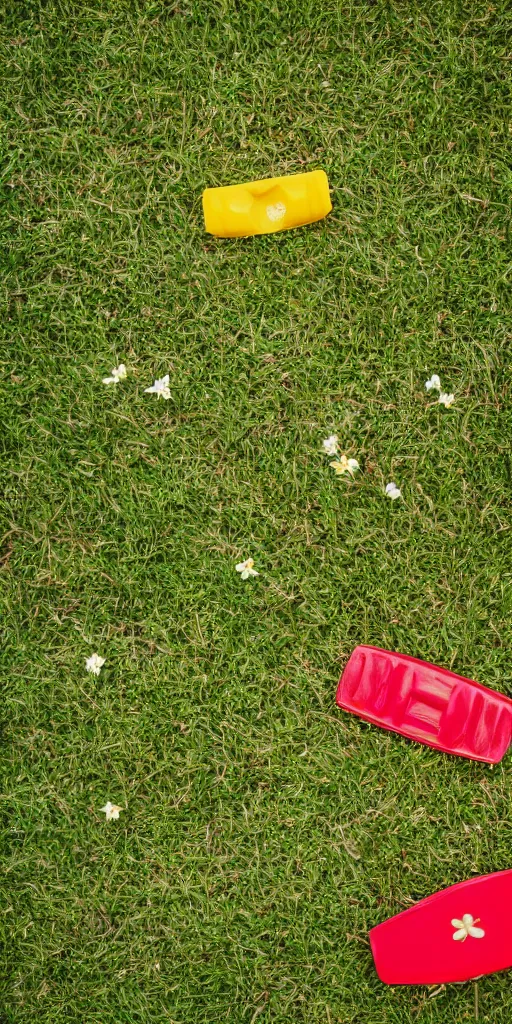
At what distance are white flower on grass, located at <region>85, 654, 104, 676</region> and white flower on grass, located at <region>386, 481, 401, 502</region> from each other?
1010 millimetres

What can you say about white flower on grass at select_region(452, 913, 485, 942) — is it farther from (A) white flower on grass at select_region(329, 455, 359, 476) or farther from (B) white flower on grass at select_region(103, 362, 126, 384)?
(B) white flower on grass at select_region(103, 362, 126, 384)

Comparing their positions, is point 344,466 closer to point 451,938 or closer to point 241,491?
point 241,491

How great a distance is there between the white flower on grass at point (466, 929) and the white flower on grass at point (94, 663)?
4.14 ft

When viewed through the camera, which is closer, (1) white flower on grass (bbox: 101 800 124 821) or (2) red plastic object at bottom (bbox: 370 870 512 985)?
(2) red plastic object at bottom (bbox: 370 870 512 985)

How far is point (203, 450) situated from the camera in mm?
2068

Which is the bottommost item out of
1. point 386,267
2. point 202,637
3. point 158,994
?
point 158,994

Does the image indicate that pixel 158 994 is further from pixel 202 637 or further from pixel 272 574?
pixel 272 574

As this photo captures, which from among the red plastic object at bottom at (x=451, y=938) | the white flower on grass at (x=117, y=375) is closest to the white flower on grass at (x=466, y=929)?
the red plastic object at bottom at (x=451, y=938)

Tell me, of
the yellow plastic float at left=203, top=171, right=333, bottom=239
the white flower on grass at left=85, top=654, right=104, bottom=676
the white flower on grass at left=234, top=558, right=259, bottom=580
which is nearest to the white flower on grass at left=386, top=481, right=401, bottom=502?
the white flower on grass at left=234, top=558, right=259, bottom=580

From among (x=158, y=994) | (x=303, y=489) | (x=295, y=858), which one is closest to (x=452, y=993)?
(x=295, y=858)

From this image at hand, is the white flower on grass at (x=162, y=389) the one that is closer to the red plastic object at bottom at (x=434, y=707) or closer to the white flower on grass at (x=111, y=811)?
the red plastic object at bottom at (x=434, y=707)

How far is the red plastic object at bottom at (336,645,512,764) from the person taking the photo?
198 cm

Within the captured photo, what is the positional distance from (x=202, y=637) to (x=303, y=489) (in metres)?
0.55

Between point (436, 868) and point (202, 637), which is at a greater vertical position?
point (202, 637)
